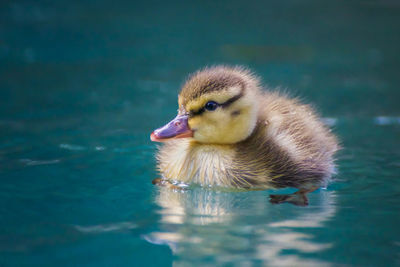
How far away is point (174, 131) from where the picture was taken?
388 centimetres

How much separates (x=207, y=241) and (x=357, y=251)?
81cm

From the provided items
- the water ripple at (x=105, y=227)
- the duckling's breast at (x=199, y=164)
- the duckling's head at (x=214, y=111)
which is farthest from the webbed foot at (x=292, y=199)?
the water ripple at (x=105, y=227)

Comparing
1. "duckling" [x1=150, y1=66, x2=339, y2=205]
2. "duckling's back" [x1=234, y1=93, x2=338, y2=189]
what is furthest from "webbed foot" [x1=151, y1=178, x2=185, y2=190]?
"duckling's back" [x1=234, y1=93, x2=338, y2=189]

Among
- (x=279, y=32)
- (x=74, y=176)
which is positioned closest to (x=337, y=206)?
Answer: (x=74, y=176)

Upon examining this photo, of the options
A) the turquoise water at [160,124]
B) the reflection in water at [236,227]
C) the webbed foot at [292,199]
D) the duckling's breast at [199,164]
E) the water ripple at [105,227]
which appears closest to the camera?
the reflection in water at [236,227]

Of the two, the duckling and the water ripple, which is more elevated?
the duckling

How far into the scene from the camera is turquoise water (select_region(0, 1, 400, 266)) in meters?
3.05

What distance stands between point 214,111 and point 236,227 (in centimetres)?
95

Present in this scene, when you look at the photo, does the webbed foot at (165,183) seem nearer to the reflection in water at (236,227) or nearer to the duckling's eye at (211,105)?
the reflection in water at (236,227)

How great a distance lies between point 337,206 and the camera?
3.63 meters

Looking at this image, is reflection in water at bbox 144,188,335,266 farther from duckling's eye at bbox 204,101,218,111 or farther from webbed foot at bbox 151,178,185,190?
duckling's eye at bbox 204,101,218,111

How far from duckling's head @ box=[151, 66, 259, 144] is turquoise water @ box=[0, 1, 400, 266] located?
0.42 metres

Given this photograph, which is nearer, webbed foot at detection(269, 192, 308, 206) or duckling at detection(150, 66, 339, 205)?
webbed foot at detection(269, 192, 308, 206)

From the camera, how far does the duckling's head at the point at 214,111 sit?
152 inches
